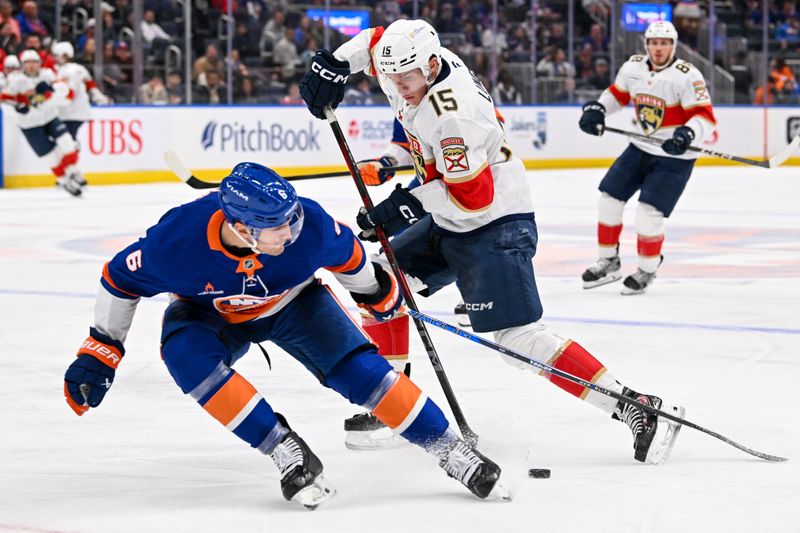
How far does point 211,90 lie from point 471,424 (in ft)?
33.7

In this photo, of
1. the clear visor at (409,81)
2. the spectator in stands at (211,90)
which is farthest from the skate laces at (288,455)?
the spectator in stands at (211,90)

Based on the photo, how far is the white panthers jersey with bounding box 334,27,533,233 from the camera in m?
3.40

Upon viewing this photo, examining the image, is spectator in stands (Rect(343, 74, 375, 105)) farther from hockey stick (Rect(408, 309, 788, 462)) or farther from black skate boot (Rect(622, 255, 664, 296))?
hockey stick (Rect(408, 309, 788, 462))

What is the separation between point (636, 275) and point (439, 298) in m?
0.99

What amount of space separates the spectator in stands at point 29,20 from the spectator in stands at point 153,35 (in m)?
0.96

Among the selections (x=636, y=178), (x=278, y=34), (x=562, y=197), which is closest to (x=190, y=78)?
(x=278, y=34)

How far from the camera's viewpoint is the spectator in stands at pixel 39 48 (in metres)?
12.5

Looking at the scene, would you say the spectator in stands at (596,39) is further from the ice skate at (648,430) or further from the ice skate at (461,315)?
the ice skate at (648,430)

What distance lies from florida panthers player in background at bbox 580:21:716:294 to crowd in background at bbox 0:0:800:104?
7400 mm

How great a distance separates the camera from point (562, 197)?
11727mm

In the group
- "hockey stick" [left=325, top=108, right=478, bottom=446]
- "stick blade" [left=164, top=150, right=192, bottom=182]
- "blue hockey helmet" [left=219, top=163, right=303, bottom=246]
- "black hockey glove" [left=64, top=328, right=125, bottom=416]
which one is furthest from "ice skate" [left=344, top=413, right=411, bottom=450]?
"stick blade" [left=164, top=150, right=192, bottom=182]

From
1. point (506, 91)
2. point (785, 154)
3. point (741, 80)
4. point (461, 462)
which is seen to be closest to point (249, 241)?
point (461, 462)

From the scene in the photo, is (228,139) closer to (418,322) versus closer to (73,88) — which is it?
(73,88)

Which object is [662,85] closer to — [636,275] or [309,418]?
[636,275]
